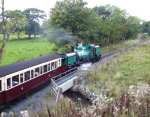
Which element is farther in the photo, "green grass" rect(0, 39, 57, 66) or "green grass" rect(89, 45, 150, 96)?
"green grass" rect(0, 39, 57, 66)

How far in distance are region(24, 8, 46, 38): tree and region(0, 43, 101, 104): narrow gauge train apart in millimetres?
76192

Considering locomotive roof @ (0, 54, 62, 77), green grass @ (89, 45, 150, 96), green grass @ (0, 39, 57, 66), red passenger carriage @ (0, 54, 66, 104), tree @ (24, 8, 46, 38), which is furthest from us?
tree @ (24, 8, 46, 38)

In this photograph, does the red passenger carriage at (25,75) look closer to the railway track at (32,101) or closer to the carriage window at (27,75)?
the carriage window at (27,75)

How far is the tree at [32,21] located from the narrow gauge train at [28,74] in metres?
76.2

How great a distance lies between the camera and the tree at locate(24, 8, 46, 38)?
107 metres

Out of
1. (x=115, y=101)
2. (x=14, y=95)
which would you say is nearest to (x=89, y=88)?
(x=14, y=95)

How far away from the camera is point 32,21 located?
116 m

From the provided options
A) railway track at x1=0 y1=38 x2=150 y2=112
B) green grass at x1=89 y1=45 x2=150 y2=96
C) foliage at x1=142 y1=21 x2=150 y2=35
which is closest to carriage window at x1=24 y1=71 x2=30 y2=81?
railway track at x1=0 y1=38 x2=150 y2=112

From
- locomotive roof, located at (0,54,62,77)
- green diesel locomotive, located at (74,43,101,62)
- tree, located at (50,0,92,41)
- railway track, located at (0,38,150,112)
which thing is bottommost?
railway track, located at (0,38,150,112)

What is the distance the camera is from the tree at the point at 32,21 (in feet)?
351

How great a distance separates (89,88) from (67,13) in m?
23.5

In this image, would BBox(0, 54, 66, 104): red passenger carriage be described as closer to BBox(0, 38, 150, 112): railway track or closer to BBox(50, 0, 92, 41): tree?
BBox(0, 38, 150, 112): railway track

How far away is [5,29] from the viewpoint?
29016 mm

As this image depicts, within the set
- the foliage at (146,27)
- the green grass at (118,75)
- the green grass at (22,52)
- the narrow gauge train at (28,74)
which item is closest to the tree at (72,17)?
the green grass at (22,52)
